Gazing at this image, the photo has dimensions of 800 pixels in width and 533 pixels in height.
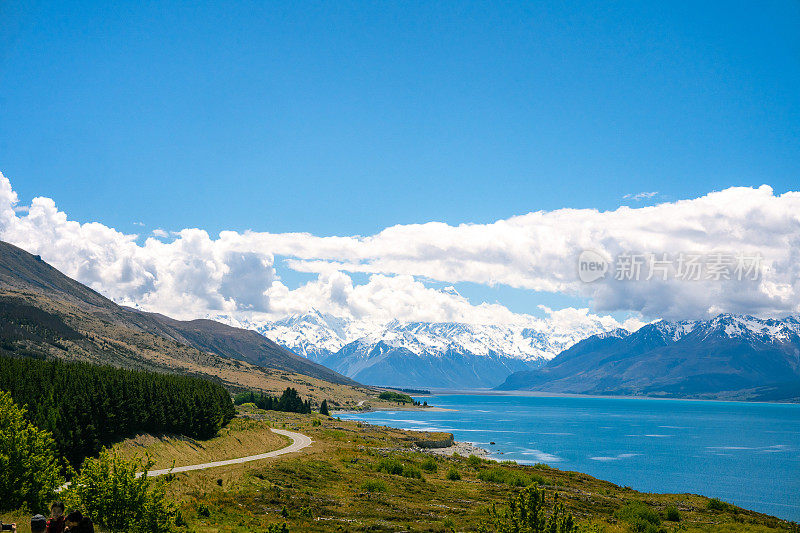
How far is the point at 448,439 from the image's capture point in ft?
484

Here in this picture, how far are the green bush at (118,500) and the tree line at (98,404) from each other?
1271 inches

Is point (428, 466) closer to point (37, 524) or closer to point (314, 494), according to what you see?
point (314, 494)

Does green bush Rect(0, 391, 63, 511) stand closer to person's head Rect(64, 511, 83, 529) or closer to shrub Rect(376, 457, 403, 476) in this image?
person's head Rect(64, 511, 83, 529)

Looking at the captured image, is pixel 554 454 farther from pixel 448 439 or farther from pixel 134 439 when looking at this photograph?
pixel 134 439

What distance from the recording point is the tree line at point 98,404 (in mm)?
61469

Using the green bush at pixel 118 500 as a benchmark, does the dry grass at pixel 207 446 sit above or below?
below

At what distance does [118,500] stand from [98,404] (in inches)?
1739

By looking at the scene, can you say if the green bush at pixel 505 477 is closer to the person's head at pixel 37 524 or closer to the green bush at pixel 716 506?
the green bush at pixel 716 506

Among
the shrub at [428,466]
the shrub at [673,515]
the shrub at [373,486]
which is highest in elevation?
the shrub at [673,515]

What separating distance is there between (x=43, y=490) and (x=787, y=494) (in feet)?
361

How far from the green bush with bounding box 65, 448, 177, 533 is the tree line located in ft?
106

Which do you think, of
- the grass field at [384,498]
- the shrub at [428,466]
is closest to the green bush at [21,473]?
the grass field at [384,498]

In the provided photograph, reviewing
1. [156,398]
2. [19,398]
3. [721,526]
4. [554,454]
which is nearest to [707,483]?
[554,454]

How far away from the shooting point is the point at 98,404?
6656 cm
